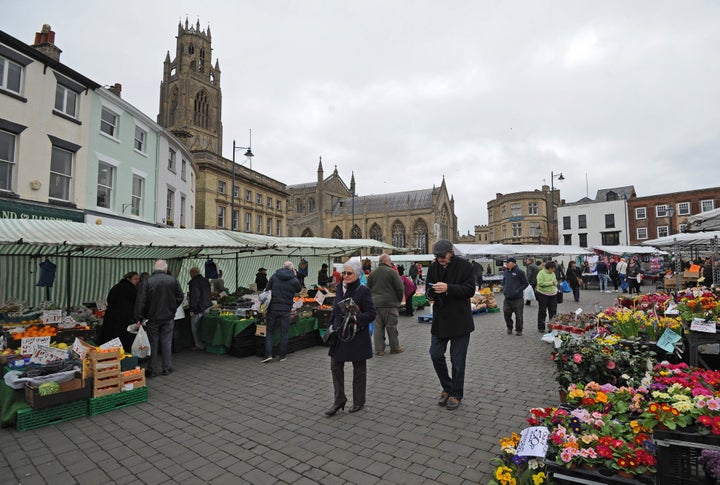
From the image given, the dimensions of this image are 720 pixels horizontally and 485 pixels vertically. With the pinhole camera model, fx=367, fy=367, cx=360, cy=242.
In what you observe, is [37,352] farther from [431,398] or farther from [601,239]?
[601,239]

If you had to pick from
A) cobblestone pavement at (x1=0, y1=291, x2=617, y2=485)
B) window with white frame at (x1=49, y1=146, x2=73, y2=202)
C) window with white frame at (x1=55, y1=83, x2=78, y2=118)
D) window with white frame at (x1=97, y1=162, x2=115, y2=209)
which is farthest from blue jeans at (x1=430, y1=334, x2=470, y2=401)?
window with white frame at (x1=97, y1=162, x2=115, y2=209)

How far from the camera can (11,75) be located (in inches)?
468

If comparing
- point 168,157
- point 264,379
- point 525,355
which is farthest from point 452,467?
point 168,157

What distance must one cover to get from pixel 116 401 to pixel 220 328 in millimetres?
2983

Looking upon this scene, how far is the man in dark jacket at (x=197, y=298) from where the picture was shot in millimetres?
8039

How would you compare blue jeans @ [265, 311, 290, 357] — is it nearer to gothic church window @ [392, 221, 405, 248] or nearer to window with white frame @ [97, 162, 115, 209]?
window with white frame @ [97, 162, 115, 209]

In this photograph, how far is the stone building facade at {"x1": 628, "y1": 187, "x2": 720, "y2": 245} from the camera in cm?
3841

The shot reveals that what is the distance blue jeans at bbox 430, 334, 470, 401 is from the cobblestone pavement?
0.26 m

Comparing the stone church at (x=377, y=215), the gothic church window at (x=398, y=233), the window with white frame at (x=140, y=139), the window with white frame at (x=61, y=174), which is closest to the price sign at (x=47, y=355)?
the window with white frame at (x=61, y=174)

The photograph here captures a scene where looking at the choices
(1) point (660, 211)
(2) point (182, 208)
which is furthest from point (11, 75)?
(1) point (660, 211)

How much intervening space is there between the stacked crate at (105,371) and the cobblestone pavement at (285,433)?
33 cm

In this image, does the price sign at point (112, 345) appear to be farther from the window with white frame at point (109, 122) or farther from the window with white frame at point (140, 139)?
the window with white frame at point (140, 139)

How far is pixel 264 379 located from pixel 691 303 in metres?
6.16

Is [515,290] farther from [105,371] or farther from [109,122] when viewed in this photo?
[109,122]
